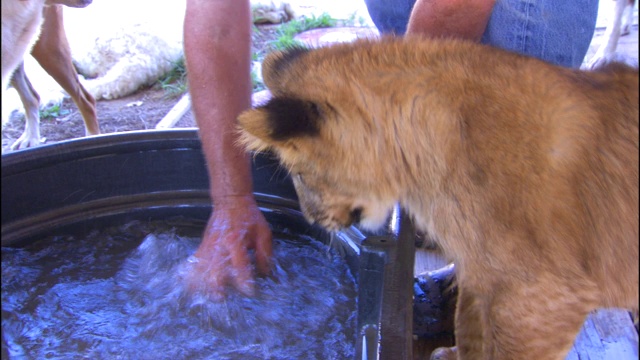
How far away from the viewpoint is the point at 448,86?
1.64 meters

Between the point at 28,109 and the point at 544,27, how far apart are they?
9.93ft

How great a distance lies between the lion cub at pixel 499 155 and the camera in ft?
5.19

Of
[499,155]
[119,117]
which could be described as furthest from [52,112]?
[499,155]

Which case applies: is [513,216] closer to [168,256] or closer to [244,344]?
[244,344]

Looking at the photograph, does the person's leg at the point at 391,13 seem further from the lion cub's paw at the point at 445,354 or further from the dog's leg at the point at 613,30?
the dog's leg at the point at 613,30

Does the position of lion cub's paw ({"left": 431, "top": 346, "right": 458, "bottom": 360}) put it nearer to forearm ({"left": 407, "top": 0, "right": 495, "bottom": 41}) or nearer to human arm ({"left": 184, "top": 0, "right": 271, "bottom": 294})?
human arm ({"left": 184, "top": 0, "right": 271, "bottom": 294})

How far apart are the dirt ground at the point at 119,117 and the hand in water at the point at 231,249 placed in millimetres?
2025

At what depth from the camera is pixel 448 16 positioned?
7.22 feet

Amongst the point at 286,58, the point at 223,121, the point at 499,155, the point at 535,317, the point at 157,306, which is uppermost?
the point at 286,58

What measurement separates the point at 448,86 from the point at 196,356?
1.13 m

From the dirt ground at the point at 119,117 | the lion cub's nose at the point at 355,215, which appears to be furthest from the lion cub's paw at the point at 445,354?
the dirt ground at the point at 119,117

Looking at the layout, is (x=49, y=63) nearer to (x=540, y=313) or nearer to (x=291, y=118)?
(x=291, y=118)

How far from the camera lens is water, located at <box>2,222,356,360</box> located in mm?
2115

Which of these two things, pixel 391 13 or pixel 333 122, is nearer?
pixel 333 122
